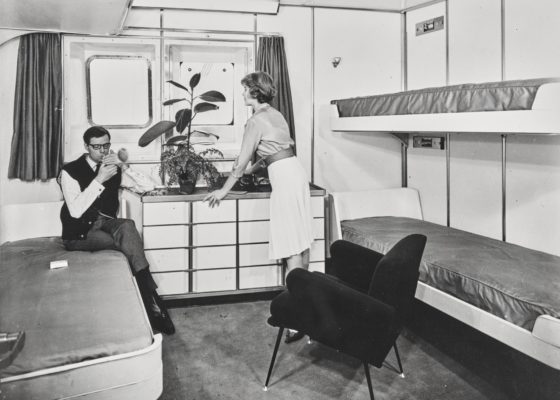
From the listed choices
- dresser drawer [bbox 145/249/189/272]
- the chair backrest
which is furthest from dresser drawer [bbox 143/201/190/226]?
the chair backrest

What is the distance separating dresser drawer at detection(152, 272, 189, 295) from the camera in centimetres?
442

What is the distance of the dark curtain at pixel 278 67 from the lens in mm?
5148

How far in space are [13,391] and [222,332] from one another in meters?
2.11

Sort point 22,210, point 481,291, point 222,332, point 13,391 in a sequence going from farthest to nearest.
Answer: point 22,210, point 222,332, point 481,291, point 13,391

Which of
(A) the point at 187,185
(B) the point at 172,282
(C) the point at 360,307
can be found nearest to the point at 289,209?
(A) the point at 187,185

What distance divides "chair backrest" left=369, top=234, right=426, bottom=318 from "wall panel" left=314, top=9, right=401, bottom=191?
2878mm

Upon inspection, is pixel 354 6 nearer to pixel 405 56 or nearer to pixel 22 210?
pixel 405 56

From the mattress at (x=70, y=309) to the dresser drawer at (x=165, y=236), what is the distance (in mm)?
563

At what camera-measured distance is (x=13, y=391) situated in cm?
195

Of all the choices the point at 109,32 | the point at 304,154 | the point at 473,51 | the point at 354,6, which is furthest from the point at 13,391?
the point at 354,6

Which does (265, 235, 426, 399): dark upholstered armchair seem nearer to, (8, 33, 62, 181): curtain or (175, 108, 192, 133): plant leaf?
(175, 108, 192, 133): plant leaf

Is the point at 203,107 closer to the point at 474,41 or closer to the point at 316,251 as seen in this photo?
the point at 316,251

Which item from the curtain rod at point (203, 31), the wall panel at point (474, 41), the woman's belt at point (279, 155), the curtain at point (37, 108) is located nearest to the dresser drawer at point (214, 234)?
the woman's belt at point (279, 155)

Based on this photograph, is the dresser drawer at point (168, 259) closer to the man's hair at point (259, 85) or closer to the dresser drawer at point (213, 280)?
the dresser drawer at point (213, 280)
